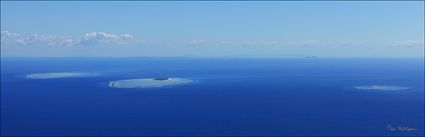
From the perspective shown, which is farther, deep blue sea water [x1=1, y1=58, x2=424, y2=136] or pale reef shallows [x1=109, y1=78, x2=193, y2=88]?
pale reef shallows [x1=109, y1=78, x2=193, y2=88]

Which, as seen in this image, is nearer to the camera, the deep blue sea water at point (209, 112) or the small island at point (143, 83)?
the deep blue sea water at point (209, 112)

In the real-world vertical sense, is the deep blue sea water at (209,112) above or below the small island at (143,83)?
below

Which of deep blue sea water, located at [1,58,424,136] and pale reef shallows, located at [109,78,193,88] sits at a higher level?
pale reef shallows, located at [109,78,193,88]

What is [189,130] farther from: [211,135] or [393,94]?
[393,94]

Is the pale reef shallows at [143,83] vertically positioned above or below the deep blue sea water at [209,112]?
above

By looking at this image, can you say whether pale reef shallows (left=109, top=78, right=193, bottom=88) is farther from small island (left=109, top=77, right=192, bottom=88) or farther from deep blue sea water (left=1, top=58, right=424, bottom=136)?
deep blue sea water (left=1, top=58, right=424, bottom=136)

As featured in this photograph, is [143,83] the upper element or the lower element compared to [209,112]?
upper

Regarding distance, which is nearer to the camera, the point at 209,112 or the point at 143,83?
the point at 209,112

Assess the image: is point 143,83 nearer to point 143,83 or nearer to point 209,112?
point 143,83

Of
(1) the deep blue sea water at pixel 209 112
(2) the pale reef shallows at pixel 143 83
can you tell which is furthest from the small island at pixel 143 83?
(1) the deep blue sea water at pixel 209 112

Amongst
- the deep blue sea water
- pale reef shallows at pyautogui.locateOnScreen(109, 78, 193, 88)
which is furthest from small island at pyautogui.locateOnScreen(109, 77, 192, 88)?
the deep blue sea water

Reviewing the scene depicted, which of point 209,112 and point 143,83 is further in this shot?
point 143,83

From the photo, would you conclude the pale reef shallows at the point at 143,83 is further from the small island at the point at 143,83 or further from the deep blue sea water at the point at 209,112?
the deep blue sea water at the point at 209,112

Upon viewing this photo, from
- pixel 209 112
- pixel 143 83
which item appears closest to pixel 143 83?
pixel 143 83
